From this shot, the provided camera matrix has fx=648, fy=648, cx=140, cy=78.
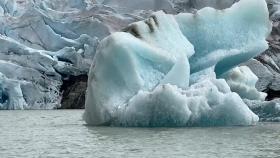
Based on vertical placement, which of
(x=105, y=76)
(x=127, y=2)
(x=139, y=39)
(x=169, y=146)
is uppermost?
(x=127, y=2)

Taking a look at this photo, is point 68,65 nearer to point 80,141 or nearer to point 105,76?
point 105,76

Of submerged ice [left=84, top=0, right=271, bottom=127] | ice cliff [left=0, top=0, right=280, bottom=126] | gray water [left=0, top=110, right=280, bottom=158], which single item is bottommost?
gray water [left=0, top=110, right=280, bottom=158]

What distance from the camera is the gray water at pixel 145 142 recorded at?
8523mm

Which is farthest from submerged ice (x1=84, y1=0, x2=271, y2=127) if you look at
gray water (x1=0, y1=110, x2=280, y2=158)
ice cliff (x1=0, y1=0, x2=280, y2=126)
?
ice cliff (x1=0, y1=0, x2=280, y2=126)

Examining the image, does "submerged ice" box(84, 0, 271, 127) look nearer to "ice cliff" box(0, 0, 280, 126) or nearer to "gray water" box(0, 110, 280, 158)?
"gray water" box(0, 110, 280, 158)

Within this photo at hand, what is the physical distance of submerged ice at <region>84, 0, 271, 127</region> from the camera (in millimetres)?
12039

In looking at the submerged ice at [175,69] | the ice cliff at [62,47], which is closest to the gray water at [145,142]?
the submerged ice at [175,69]

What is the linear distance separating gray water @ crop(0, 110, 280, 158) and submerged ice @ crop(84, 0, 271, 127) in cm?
36

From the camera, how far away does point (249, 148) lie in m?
8.95

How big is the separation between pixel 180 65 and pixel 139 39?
1.13 meters

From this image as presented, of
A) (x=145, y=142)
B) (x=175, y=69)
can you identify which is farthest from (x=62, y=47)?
(x=145, y=142)

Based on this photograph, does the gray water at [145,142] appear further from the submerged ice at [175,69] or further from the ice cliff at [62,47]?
the ice cliff at [62,47]


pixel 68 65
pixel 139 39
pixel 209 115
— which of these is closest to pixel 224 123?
pixel 209 115

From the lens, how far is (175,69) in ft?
40.6
